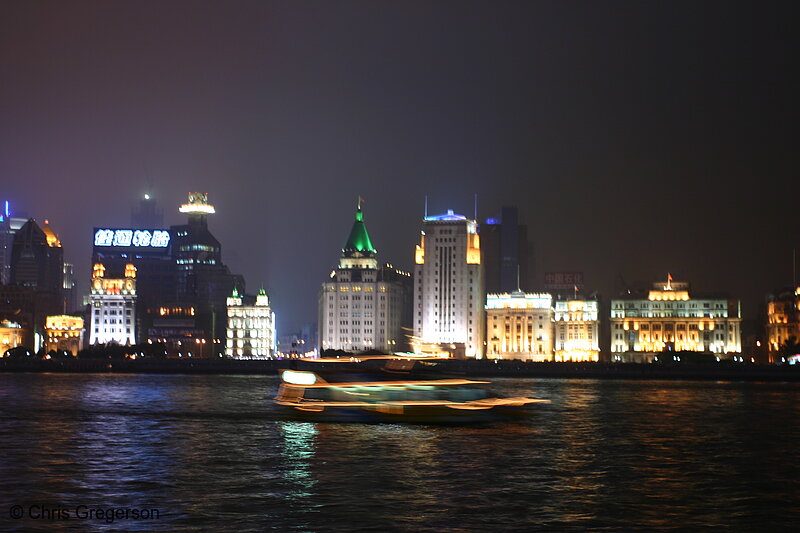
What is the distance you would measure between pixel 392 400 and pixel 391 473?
1061 inches

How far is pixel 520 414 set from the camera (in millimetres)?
76188

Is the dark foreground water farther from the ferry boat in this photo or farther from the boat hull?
the ferry boat

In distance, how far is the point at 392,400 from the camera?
73.9 m

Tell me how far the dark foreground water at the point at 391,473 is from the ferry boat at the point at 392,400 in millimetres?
2033

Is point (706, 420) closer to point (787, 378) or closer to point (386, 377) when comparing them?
point (386, 377)

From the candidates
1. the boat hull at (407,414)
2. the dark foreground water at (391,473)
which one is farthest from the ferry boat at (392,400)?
the dark foreground water at (391,473)

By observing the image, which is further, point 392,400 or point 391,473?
point 392,400

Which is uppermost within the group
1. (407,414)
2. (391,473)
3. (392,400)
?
(392,400)

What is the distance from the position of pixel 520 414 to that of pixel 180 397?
43122 mm

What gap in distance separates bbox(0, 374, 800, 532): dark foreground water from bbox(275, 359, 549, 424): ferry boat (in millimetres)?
2033

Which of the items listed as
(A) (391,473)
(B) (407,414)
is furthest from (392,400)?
(A) (391,473)

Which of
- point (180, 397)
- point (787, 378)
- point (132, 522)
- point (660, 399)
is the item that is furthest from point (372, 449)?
point (787, 378)

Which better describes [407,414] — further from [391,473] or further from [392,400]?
[391,473]

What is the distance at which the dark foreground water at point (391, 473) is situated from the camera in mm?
36281
